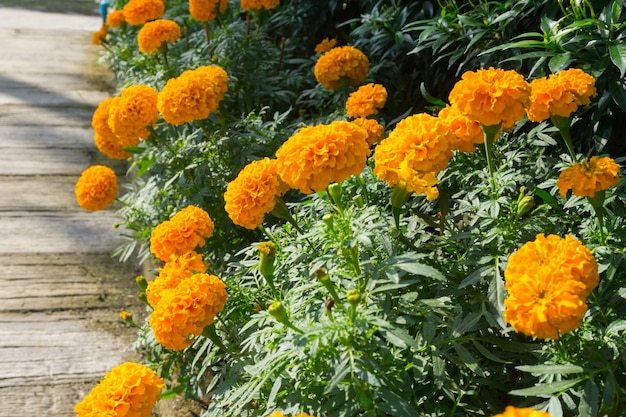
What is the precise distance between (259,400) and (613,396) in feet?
2.54

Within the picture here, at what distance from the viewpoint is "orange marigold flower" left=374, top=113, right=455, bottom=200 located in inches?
59.3

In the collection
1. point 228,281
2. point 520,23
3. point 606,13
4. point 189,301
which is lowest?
point 228,281

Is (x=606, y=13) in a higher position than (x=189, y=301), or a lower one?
higher

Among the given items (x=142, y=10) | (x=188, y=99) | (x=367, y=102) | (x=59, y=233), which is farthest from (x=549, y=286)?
(x=59, y=233)

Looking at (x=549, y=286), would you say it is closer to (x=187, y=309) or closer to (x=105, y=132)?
(x=187, y=309)

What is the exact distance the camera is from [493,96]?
151 centimetres

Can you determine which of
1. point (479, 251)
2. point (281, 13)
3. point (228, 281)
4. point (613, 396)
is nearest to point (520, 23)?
point (479, 251)

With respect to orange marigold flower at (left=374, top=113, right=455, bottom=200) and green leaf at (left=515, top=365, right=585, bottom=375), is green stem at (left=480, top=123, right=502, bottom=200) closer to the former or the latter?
orange marigold flower at (left=374, top=113, right=455, bottom=200)

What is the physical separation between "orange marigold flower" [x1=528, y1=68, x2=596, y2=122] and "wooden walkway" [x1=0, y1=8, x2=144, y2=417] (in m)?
1.86

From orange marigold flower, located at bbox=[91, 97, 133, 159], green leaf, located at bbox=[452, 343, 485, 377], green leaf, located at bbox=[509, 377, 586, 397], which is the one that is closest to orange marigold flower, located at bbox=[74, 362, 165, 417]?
green leaf, located at bbox=[452, 343, 485, 377]

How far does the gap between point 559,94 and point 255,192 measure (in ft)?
2.40

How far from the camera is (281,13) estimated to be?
12.7 ft

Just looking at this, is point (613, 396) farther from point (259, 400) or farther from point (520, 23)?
point (520, 23)

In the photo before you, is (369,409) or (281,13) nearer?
(369,409)
